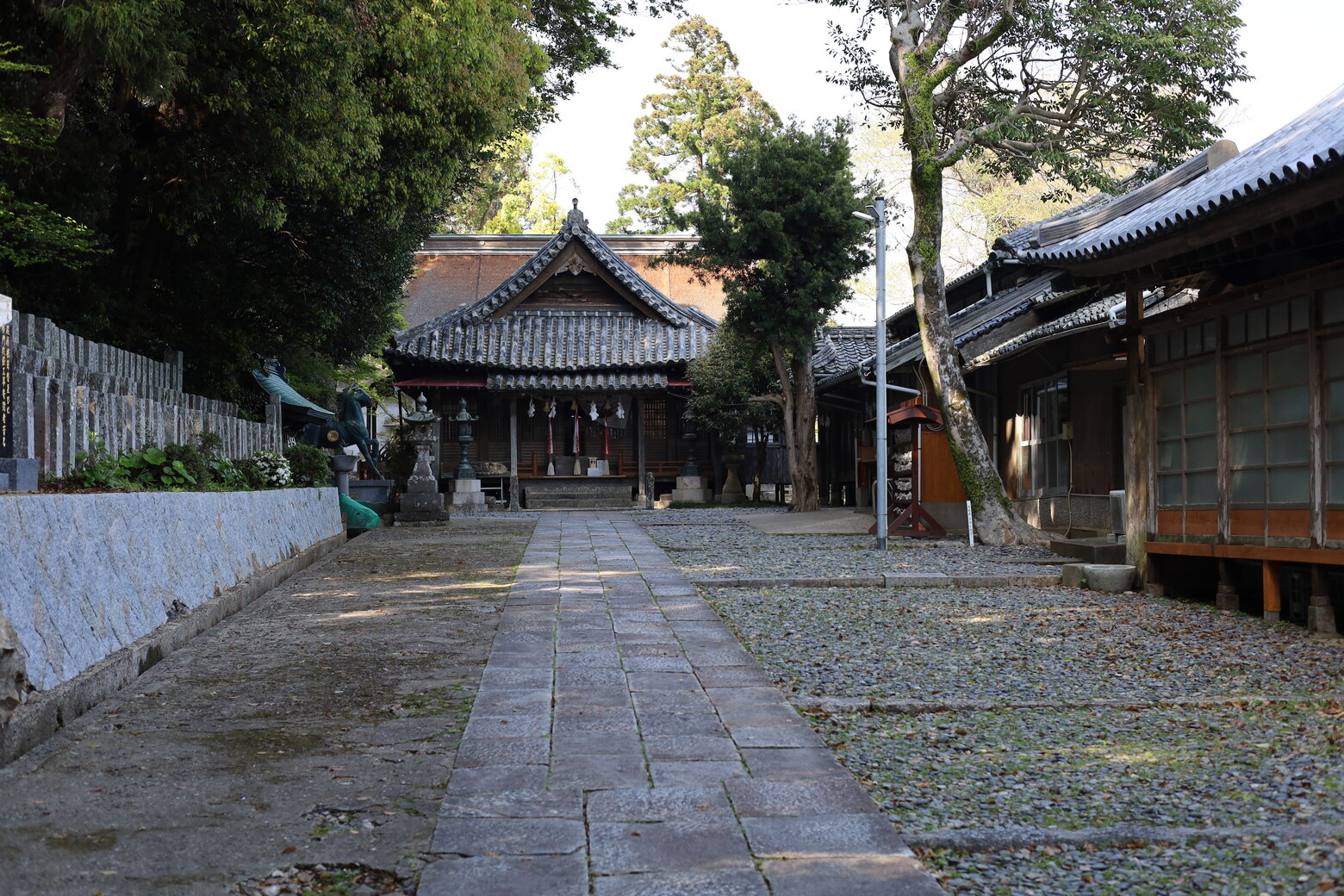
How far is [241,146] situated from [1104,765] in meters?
10.6

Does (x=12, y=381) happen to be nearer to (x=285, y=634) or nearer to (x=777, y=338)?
(x=285, y=634)

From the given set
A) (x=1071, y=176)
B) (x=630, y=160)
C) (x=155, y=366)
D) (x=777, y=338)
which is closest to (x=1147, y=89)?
(x=1071, y=176)

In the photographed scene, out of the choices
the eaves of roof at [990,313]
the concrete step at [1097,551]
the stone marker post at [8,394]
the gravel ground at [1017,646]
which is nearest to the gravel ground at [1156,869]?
the gravel ground at [1017,646]

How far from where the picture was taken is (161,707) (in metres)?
5.36

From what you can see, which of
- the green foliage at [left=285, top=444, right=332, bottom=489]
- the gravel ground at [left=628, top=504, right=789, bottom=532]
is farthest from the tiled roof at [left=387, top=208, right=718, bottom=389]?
the green foliage at [left=285, top=444, right=332, bottom=489]

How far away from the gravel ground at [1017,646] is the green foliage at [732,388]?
15.5 m

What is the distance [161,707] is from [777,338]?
1765 cm

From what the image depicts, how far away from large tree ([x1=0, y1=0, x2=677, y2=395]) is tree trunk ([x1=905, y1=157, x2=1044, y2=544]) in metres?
5.59

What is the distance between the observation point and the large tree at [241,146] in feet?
32.1

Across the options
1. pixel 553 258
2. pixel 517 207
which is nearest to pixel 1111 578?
pixel 553 258

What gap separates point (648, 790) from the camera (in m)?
3.98

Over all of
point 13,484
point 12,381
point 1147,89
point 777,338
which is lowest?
point 13,484

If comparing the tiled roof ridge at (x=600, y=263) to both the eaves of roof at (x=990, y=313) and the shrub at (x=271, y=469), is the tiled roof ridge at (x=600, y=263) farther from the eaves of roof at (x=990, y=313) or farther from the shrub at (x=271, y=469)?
the shrub at (x=271, y=469)

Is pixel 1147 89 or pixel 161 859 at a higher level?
pixel 1147 89
